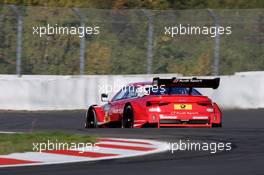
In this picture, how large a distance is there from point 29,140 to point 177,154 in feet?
10.1

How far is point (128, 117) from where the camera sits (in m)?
18.0

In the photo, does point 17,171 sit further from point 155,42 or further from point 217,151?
point 155,42

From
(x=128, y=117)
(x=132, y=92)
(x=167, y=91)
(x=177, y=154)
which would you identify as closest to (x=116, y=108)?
(x=132, y=92)

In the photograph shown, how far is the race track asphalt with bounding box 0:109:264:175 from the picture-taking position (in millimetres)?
10703

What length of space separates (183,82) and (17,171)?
570 cm

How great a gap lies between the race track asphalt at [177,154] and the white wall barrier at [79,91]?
10.00 ft

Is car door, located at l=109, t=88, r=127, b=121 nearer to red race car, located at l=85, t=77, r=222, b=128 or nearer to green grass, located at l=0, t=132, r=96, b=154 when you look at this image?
red race car, located at l=85, t=77, r=222, b=128

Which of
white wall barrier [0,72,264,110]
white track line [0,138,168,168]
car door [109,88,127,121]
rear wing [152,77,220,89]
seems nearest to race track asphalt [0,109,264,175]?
white track line [0,138,168,168]

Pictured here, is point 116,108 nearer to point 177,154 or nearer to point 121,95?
point 121,95

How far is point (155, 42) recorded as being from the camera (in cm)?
2719

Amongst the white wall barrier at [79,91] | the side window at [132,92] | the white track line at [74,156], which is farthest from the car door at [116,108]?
the white wall barrier at [79,91]

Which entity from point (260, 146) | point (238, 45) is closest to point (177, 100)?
point (260, 146)

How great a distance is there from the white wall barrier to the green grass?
924 cm

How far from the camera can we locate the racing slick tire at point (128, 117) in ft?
58.5
